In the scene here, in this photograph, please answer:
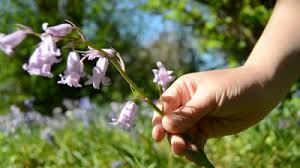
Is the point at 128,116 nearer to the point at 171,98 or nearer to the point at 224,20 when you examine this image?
the point at 171,98

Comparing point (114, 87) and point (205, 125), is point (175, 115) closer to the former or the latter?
point (205, 125)

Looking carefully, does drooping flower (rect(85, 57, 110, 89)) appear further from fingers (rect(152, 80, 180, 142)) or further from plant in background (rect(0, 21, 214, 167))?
fingers (rect(152, 80, 180, 142))

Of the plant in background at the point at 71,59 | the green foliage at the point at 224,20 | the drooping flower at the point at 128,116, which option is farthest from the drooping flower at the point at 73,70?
the green foliage at the point at 224,20

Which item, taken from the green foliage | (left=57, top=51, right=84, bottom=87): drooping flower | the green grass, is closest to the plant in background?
(left=57, top=51, right=84, bottom=87): drooping flower

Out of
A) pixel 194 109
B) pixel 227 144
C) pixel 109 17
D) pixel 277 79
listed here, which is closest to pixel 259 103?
pixel 277 79

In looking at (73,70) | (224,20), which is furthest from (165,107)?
(224,20)

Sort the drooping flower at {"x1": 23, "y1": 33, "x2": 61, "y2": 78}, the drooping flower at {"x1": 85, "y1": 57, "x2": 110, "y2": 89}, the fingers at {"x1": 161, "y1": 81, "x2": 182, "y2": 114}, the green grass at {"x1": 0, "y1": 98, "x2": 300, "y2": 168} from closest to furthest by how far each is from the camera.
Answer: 1. the drooping flower at {"x1": 23, "y1": 33, "x2": 61, "y2": 78}
2. the drooping flower at {"x1": 85, "y1": 57, "x2": 110, "y2": 89}
3. the fingers at {"x1": 161, "y1": 81, "x2": 182, "y2": 114}
4. the green grass at {"x1": 0, "y1": 98, "x2": 300, "y2": 168}
